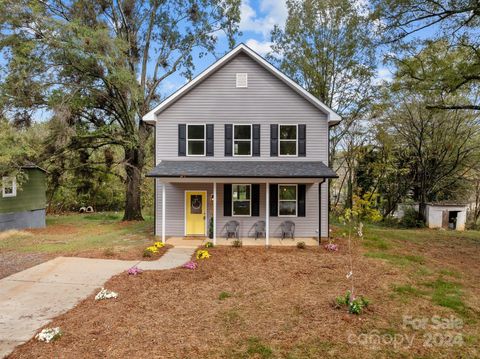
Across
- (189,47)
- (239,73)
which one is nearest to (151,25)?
(189,47)

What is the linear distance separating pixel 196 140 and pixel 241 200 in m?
3.40

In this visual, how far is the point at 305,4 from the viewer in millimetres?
18719

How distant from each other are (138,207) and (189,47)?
10716 millimetres

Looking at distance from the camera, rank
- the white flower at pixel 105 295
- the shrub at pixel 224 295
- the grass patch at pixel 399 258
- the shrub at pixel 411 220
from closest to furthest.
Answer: the white flower at pixel 105 295 < the shrub at pixel 224 295 < the grass patch at pixel 399 258 < the shrub at pixel 411 220

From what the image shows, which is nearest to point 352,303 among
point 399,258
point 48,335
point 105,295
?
point 105,295

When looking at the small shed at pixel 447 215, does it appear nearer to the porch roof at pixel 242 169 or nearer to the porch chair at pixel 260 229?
the porch roof at pixel 242 169

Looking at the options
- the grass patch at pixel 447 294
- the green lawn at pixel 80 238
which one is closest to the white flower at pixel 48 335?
the green lawn at pixel 80 238

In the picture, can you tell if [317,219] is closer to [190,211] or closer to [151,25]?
[190,211]

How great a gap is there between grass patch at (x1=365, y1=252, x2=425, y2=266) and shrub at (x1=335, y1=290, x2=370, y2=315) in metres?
4.48

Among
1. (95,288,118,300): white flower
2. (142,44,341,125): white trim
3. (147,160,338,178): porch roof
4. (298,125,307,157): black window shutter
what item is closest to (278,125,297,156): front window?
(298,125,307,157): black window shutter

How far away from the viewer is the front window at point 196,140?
1342 centimetres

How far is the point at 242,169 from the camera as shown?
39.9 ft

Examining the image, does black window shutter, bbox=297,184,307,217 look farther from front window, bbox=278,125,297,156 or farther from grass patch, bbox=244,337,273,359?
grass patch, bbox=244,337,273,359

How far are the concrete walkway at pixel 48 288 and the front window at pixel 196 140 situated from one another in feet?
15.4
